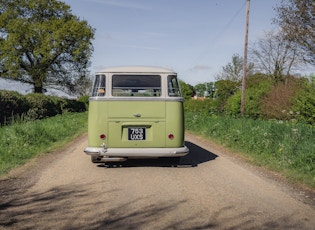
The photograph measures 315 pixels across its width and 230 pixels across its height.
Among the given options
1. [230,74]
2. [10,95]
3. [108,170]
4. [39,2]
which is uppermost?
[39,2]

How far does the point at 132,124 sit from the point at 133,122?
5 cm

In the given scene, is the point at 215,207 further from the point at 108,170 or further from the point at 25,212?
the point at 108,170

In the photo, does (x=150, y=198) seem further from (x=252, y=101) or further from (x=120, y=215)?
(x=252, y=101)

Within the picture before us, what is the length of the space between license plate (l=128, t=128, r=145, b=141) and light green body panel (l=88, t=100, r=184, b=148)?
0.06 m

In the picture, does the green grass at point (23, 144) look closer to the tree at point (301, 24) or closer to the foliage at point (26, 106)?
the foliage at point (26, 106)

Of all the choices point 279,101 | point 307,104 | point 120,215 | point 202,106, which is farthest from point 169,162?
point 202,106

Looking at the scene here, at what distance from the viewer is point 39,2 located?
38.6 meters

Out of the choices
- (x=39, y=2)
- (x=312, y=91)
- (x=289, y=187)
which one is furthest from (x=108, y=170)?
(x=39, y=2)

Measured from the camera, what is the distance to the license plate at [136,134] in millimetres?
7531

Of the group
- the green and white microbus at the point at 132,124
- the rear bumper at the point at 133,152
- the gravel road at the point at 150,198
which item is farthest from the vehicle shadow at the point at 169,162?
the rear bumper at the point at 133,152

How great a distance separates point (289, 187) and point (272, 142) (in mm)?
3912

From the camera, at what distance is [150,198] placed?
5301mm

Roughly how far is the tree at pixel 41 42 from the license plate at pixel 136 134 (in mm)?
31696

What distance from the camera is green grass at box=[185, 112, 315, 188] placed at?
7.54 meters
